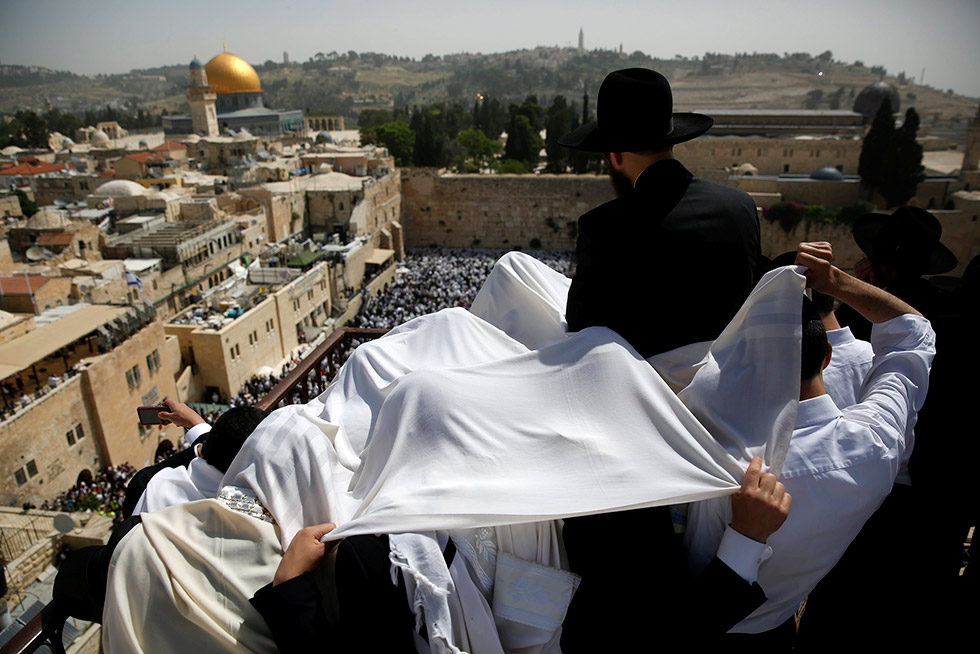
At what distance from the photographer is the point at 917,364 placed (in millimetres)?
1738

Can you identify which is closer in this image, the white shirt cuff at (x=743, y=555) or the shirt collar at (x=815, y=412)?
the white shirt cuff at (x=743, y=555)

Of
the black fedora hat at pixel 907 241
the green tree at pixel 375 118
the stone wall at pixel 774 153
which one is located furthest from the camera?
the green tree at pixel 375 118

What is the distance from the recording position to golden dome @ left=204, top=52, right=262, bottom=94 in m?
42.4

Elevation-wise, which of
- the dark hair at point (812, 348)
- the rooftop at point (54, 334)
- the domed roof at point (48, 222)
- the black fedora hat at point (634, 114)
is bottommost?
the rooftop at point (54, 334)

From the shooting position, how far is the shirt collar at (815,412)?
158cm

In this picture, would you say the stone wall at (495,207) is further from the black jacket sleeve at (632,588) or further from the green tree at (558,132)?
the black jacket sleeve at (632,588)

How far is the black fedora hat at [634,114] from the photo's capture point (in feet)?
6.29

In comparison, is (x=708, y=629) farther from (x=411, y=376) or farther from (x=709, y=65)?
(x=709, y=65)

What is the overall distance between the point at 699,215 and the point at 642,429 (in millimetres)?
701

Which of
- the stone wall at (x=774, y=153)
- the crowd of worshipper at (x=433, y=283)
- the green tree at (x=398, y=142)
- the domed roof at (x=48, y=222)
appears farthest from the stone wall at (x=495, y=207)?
the domed roof at (x=48, y=222)

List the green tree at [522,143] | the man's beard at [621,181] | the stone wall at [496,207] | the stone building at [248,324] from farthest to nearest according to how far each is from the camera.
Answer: the green tree at [522,143]
the stone wall at [496,207]
the stone building at [248,324]
the man's beard at [621,181]

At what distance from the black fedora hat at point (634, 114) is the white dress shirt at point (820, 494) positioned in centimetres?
90

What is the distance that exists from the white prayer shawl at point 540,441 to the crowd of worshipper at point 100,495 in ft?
28.0

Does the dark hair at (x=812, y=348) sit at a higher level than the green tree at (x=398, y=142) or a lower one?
higher
